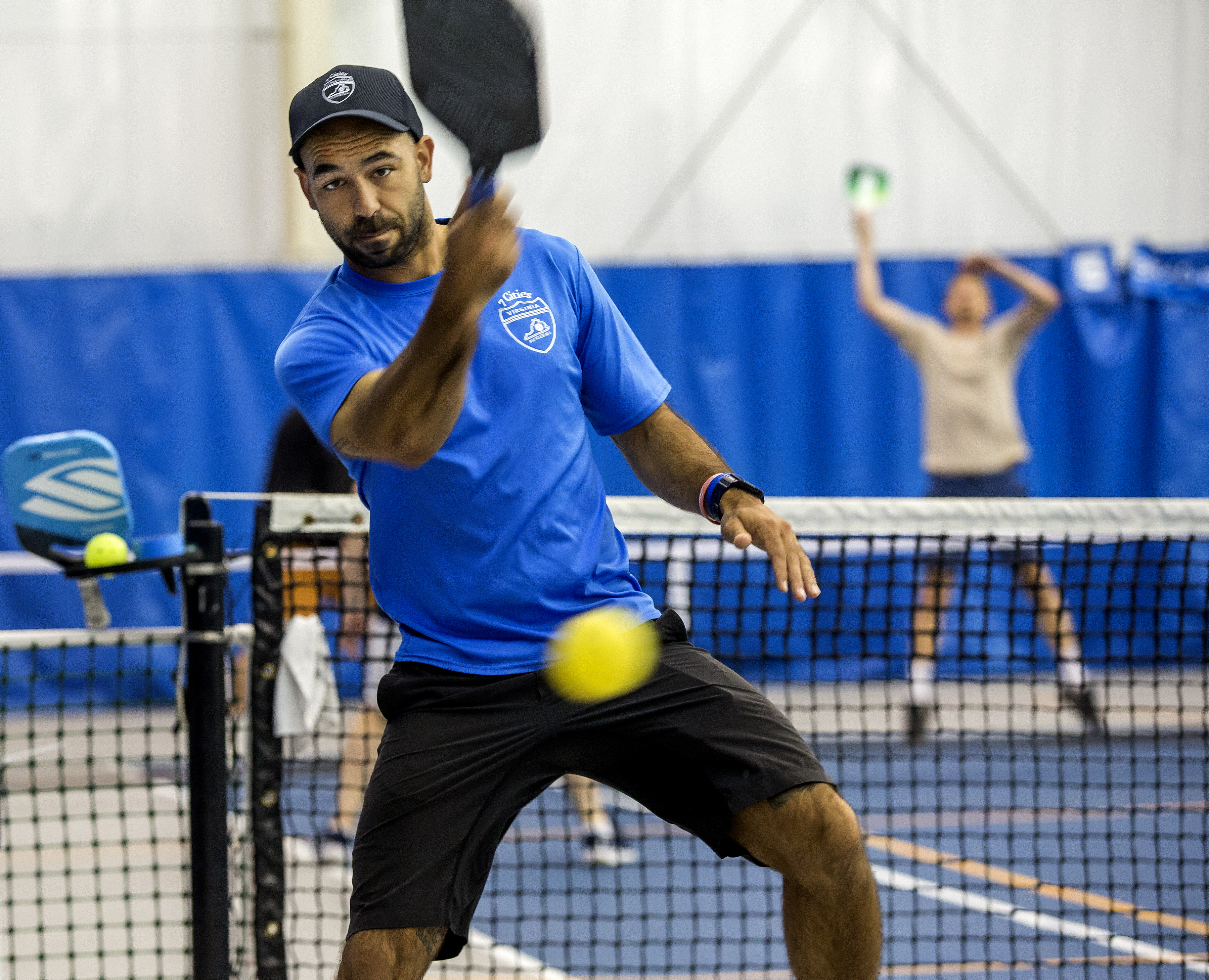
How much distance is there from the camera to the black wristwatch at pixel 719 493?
250 cm

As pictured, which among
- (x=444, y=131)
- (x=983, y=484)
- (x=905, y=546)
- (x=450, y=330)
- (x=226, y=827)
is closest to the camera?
(x=450, y=330)

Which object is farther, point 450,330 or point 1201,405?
point 1201,405

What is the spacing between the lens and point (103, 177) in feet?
27.6

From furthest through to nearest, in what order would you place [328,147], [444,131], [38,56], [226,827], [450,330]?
[38,56], [226,827], [328,147], [444,131], [450,330]

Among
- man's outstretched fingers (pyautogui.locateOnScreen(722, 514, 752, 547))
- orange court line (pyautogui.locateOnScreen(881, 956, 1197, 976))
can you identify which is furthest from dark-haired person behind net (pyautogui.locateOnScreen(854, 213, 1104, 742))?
man's outstretched fingers (pyautogui.locateOnScreen(722, 514, 752, 547))

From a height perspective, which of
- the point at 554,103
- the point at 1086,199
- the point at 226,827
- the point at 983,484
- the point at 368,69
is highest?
the point at 554,103

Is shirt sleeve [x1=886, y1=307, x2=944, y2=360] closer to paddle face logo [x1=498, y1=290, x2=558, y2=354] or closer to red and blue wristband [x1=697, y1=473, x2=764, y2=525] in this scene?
red and blue wristband [x1=697, y1=473, x2=764, y2=525]

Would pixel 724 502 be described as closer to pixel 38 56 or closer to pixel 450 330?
pixel 450 330

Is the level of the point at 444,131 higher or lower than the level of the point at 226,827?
higher

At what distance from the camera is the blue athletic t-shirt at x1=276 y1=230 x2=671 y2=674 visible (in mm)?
2354

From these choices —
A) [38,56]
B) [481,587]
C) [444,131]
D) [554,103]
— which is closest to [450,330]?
[444,131]

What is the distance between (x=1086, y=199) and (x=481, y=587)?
24.7 ft

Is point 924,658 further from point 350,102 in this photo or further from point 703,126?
point 703,126

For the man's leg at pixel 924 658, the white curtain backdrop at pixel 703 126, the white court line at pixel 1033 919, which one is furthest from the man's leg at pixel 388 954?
the white curtain backdrop at pixel 703 126
